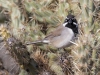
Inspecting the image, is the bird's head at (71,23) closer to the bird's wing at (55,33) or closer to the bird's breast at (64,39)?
the bird's breast at (64,39)

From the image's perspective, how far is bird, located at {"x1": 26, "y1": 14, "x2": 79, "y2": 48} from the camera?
4363 mm

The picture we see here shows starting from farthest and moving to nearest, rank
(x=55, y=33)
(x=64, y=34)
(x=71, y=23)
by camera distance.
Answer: (x=55, y=33), (x=64, y=34), (x=71, y=23)

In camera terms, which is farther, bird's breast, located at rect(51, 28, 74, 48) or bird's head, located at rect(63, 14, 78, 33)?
bird's breast, located at rect(51, 28, 74, 48)

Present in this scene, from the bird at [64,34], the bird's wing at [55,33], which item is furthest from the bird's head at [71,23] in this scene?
the bird's wing at [55,33]

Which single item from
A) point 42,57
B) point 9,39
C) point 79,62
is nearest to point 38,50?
point 42,57

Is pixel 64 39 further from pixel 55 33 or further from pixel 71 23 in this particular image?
pixel 71 23

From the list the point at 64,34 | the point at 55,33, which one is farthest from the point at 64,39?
the point at 55,33

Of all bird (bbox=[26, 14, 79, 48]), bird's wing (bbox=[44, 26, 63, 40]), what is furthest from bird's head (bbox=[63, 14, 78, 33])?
bird's wing (bbox=[44, 26, 63, 40])

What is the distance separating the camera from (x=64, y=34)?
181 inches

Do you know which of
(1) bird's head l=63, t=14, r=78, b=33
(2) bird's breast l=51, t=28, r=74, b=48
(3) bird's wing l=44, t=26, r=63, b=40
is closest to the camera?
(1) bird's head l=63, t=14, r=78, b=33

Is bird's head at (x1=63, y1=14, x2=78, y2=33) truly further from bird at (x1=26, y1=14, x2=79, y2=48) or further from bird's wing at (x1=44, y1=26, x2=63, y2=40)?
bird's wing at (x1=44, y1=26, x2=63, y2=40)

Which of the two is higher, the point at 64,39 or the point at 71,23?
the point at 71,23

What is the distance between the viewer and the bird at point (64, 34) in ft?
14.3

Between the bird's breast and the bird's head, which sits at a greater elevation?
the bird's head
